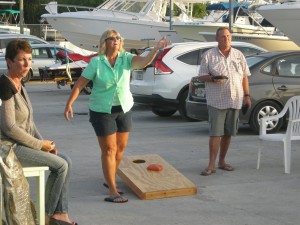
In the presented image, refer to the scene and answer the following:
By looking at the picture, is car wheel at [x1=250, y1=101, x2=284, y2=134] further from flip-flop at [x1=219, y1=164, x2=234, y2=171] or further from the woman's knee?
the woman's knee

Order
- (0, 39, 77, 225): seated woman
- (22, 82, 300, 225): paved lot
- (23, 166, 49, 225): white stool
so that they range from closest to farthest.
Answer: (23, 166, 49, 225): white stool → (0, 39, 77, 225): seated woman → (22, 82, 300, 225): paved lot

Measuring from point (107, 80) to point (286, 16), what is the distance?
44.4 ft

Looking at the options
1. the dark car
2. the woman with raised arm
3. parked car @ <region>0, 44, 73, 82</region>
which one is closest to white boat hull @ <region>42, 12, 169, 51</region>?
parked car @ <region>0, 44, 73, 82</region>

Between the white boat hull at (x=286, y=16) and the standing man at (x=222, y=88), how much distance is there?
10880 millimetres

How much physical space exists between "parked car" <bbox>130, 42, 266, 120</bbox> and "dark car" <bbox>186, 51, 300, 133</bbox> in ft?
6.27

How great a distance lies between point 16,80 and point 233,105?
3909mm

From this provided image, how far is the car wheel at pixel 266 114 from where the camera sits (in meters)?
13.1

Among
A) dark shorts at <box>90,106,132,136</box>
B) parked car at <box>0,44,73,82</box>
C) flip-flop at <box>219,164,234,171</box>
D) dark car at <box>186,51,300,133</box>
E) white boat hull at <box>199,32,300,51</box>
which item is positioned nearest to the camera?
dark shorts at <box>90,106,132,136</box>

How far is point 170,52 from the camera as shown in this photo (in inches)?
620

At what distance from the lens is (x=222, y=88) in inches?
375

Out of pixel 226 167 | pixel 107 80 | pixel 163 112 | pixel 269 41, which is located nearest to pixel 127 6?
pixel 269 41

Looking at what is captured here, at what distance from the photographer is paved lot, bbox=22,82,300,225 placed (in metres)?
7.40

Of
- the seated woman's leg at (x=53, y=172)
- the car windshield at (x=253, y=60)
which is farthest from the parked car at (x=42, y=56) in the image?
the seated woman's leg at (x=53, y=172)

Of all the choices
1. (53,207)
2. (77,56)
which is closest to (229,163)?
(53,207)
